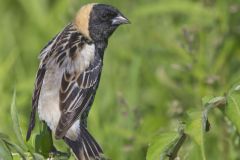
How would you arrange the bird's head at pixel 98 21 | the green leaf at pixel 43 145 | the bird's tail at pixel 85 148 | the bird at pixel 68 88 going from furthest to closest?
the bird's head at pixel 98 21
the bird at pixel 68 88
the bird's tail at pixel 85 148
the green leaf at pixel 43 145

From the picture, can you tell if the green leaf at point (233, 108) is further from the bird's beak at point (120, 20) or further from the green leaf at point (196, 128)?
the bird's beak at point (120, 20)

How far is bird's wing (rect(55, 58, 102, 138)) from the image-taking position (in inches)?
157

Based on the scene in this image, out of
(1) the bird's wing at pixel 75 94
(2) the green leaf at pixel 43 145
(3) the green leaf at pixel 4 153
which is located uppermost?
(3) the green leaf at pixel 4 153

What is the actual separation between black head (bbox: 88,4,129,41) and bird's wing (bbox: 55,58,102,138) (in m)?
0.41

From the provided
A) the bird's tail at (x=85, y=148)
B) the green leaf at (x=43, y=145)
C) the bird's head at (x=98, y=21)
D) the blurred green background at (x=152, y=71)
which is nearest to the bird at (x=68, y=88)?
the bird's tail at (x=85, y=148)

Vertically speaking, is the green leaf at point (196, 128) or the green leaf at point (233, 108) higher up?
the green leaf at point (233, 108)

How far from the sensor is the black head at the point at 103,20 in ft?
14.8

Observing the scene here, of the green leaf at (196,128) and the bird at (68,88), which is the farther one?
the bird at (68,88)

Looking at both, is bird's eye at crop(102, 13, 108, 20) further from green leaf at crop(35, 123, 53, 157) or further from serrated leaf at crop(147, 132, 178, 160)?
serrated leaf at crop(147, 132, 178, 160)

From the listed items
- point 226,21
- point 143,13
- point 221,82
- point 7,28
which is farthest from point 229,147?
point 7,28

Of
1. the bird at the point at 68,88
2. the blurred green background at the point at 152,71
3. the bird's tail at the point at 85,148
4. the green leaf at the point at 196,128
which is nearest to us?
the green leaf at the point at 196,128

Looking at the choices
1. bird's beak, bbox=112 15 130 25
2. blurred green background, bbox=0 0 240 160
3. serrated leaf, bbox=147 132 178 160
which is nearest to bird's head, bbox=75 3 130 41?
bird's beak, bbox=112 15 130 25

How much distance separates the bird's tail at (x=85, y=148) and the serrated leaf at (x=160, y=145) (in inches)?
34.5

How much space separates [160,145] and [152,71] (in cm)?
347
